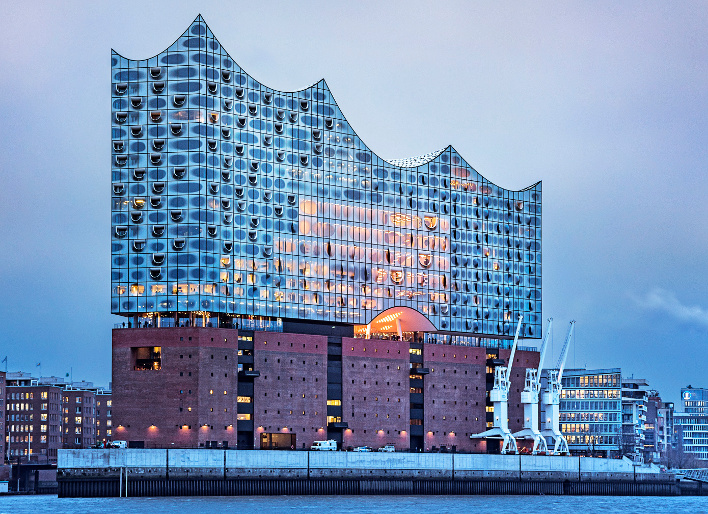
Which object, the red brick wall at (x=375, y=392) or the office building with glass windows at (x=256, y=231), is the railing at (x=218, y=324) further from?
the red brick wall at (x=375, y=392)

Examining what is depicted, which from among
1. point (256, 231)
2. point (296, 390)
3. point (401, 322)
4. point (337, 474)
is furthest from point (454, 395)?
point (256, 231)

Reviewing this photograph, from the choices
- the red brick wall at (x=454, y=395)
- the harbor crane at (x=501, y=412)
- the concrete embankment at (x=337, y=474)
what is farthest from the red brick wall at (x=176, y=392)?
the harbor crane at (x=501, y=412)

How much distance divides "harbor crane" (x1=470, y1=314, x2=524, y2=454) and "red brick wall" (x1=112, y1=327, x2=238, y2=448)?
4087 cm

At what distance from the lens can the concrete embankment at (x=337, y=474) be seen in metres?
132

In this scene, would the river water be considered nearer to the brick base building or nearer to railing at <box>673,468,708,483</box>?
the brick base building

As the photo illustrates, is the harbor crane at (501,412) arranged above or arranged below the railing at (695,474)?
above

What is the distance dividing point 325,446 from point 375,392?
13.4 metres

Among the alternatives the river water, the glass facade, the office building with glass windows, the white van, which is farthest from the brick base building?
the river water

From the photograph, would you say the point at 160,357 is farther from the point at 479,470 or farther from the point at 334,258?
the point at 479,470

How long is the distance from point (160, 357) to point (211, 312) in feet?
27.4

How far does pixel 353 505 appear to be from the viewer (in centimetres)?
12350

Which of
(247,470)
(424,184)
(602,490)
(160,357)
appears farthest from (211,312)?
(602,490)

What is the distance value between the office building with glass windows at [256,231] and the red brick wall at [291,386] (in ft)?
1.24

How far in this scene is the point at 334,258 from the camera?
516 feet
